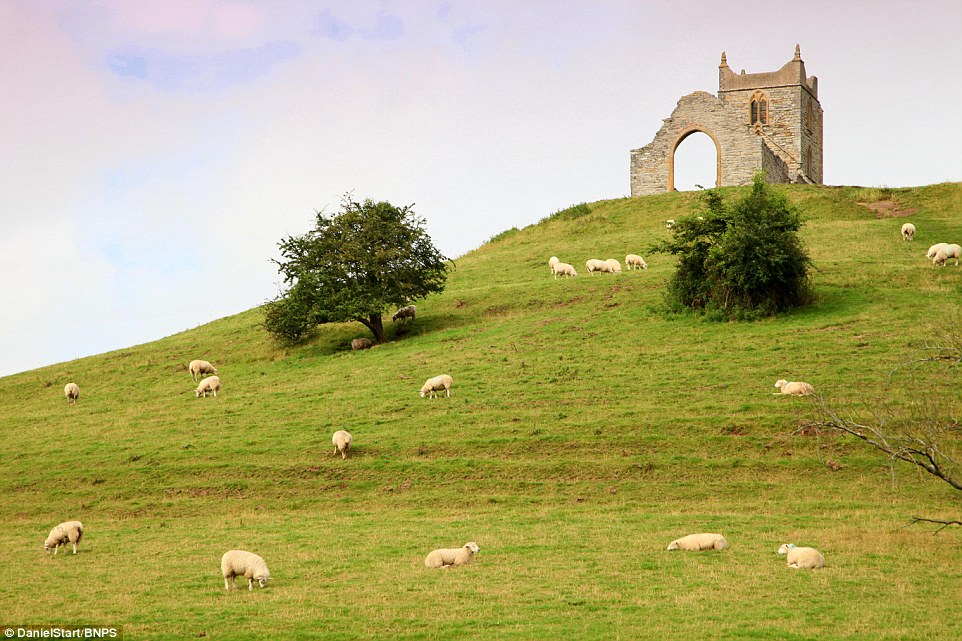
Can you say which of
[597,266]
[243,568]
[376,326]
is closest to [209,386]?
[376,326]

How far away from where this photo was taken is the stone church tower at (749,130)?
7569 cm

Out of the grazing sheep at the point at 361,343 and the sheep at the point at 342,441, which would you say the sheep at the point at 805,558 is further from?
the grazing sheep at the point at 361,343

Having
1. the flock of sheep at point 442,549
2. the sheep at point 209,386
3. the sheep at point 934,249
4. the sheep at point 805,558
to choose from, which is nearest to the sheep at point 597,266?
the flock of sheep at point 442,549

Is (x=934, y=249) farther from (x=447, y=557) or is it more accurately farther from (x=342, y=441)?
(x=447, y=557)

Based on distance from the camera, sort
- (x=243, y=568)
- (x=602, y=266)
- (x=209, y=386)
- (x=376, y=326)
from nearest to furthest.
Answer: (x=243, y=568), (x=209, y=386), (x=376, y=326), (x=602, y=266)

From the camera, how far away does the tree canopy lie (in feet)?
140

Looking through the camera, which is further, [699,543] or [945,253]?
[945,253]

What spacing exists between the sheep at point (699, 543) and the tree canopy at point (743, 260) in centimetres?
2216

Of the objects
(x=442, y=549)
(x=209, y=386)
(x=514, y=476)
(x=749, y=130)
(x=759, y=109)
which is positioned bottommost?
(x=514, y=476)

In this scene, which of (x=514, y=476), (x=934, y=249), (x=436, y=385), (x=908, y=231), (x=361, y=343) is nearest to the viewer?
(x=514, y=476)

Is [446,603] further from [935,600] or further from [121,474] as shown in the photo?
[121,474]

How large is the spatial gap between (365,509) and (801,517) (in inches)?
451

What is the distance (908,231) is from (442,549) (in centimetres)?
4121

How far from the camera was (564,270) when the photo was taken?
2192 inches
